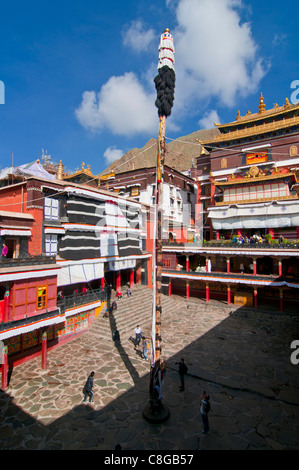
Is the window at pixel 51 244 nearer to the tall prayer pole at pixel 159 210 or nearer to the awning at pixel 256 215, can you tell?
the tall prayer pole at pixel 159 210

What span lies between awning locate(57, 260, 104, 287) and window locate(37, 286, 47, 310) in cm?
364

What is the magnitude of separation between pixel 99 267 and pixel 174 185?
22302mm

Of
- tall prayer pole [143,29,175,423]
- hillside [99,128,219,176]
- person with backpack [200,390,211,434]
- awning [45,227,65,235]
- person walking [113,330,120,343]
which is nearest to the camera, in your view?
person with backpack [200,390,211,434]

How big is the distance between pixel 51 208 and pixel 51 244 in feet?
9.45

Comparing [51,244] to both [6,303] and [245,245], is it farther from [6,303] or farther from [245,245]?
[245,245]

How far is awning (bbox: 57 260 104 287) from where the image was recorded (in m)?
19.7

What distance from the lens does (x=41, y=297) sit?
15.1 metres

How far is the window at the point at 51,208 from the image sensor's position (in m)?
19.5

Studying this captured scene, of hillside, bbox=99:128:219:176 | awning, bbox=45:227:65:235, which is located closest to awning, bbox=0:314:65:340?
awning, bbox=45:227:65:235

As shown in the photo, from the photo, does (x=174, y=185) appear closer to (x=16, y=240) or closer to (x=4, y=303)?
(x=16, y=240)

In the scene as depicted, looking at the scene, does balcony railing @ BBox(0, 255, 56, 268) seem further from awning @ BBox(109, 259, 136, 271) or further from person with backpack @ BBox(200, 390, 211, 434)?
person with backpack @ BBox(200, 390, 211, 434)

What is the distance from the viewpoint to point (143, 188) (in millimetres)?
38688

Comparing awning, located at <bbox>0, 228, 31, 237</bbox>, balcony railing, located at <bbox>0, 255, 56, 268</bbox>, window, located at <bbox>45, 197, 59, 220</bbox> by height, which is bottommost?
balcony railing, located at <bbox>0, 255, 56, 268</bbox>
